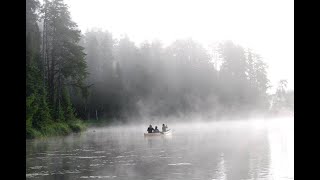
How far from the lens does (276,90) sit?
113 m

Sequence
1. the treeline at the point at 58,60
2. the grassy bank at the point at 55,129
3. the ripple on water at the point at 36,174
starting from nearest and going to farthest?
the ripple on water at the point at 36,174
the grassy bank at the point at 55,129
the treeline at the point at 58,60

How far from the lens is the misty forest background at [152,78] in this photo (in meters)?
54.4

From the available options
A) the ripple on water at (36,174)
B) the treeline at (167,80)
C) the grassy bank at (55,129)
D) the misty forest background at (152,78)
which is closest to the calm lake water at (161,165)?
the ripple on water at (36,174)

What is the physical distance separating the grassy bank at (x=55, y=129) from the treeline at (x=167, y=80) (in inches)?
706

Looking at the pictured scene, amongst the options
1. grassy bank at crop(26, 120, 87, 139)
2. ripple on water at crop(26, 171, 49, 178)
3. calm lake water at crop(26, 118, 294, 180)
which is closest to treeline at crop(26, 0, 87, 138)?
grassy bank at crop(26, 120, 87, 139)

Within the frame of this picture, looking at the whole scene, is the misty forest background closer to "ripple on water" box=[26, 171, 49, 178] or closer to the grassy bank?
the grassy bank

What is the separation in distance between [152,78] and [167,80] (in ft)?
11.8

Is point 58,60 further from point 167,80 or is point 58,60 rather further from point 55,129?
point 167,80

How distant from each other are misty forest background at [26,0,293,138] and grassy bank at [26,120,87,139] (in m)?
0.25

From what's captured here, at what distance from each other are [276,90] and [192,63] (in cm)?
3024

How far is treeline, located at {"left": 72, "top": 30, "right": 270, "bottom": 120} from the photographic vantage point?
78688mm

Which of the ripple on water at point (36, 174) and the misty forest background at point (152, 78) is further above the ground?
the misty forest background at point (152, 78)

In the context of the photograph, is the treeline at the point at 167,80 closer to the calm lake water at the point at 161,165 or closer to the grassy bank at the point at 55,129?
the grassy bank at the point at 55,129

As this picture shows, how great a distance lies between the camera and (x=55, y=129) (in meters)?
46.4
